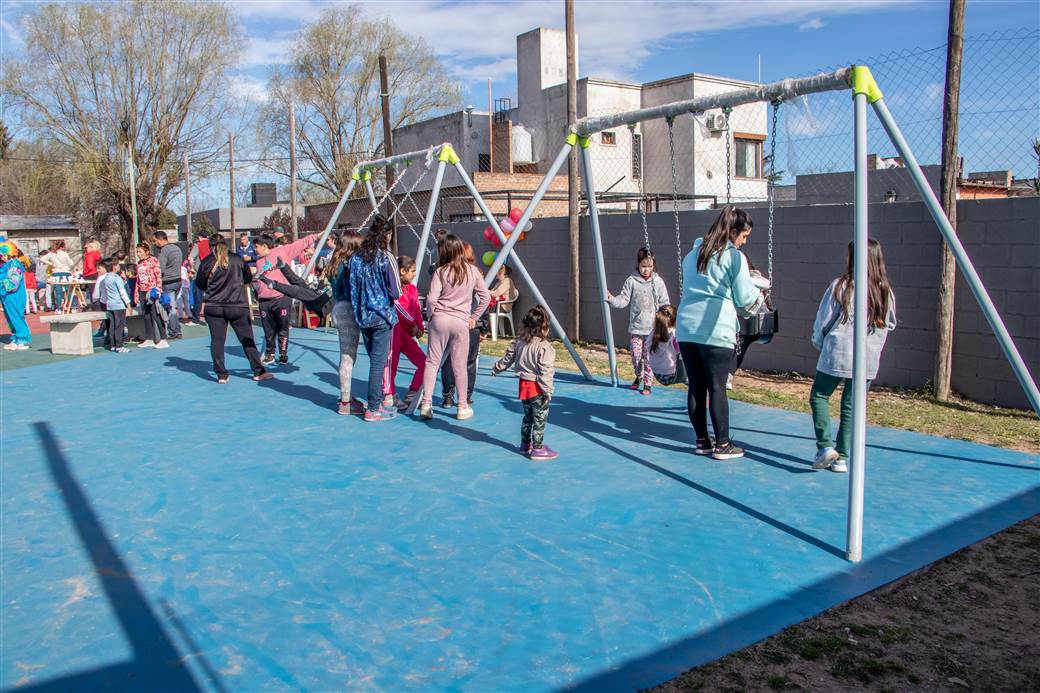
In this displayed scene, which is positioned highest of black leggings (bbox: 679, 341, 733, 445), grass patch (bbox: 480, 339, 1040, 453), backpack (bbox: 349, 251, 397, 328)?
backpack (bbox: 349, 251, 397, 328)

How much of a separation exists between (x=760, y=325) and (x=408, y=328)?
341 cm

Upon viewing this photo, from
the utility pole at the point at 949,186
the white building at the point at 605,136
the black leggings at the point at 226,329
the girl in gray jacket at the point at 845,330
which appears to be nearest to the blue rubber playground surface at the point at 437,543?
the girl in gray jacket at the point at 845,330

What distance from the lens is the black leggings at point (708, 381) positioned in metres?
5.87

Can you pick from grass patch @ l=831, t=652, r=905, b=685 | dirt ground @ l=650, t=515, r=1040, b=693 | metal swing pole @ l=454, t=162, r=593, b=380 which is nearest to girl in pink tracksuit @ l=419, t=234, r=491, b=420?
metal swing pole @ l=454, t=162, r=593, b=380

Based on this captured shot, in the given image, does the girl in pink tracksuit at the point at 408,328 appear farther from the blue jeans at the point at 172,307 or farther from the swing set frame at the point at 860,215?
the blue jeans at the point at 172,307

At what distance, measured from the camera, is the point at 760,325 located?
6.20m

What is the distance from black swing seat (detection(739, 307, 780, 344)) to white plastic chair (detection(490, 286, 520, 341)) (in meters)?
7.24

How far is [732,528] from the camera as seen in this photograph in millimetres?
4793

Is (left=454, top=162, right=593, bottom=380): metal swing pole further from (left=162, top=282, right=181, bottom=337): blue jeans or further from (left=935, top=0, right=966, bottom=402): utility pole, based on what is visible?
(left=162, top=282, right=181, bottom=337): blue jeans

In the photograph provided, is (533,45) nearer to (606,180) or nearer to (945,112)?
(606,180)

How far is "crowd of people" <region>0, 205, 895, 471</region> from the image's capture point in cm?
570

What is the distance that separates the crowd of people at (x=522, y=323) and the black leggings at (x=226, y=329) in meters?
0.01

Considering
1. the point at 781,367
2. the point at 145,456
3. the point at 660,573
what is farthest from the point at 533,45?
the point at 660,573

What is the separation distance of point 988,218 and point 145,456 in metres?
7.76
